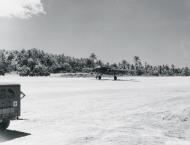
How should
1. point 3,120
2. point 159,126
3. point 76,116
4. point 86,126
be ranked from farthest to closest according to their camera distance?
point 76,116, point 159,126, point 86,126, point 3,120

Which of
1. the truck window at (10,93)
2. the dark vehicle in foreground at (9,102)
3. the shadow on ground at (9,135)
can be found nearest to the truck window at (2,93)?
the dark vehicle in foreground at (9,102)

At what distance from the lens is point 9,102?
10.5 metres

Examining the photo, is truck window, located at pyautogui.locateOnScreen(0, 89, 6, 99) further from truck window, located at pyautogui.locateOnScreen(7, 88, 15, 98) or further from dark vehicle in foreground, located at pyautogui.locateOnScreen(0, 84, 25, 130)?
truck window, located at pyautogui.locateOnScreen(7, 88, 15, 98)

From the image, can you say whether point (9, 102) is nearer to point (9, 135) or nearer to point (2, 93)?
point (2, 93)

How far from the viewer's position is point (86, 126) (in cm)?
1259

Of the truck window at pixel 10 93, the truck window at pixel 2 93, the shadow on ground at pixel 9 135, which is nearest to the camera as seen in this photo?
the shadow on ground at pixel 9 135

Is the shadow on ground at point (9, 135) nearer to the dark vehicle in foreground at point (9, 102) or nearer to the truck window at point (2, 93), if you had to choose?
the dark vehicle in foreground at point (9, 102)

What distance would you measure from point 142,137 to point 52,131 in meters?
3.35

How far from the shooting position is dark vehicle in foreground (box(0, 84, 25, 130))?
33.5 feet

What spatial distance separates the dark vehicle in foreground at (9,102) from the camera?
1021 centimetres

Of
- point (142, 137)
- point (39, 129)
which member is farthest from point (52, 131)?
point (142, 137)

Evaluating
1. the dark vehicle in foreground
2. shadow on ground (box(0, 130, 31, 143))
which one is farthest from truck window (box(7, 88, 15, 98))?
shadow on ground (box(0, 130, 31, 143))

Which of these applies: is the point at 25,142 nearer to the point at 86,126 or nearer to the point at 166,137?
the point at 86,126

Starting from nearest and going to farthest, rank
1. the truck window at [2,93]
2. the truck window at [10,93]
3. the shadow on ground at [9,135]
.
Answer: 1. the shadow on ground at [9,135]
2. the truck window at [2,93]
3. the truck window at [10,93]
